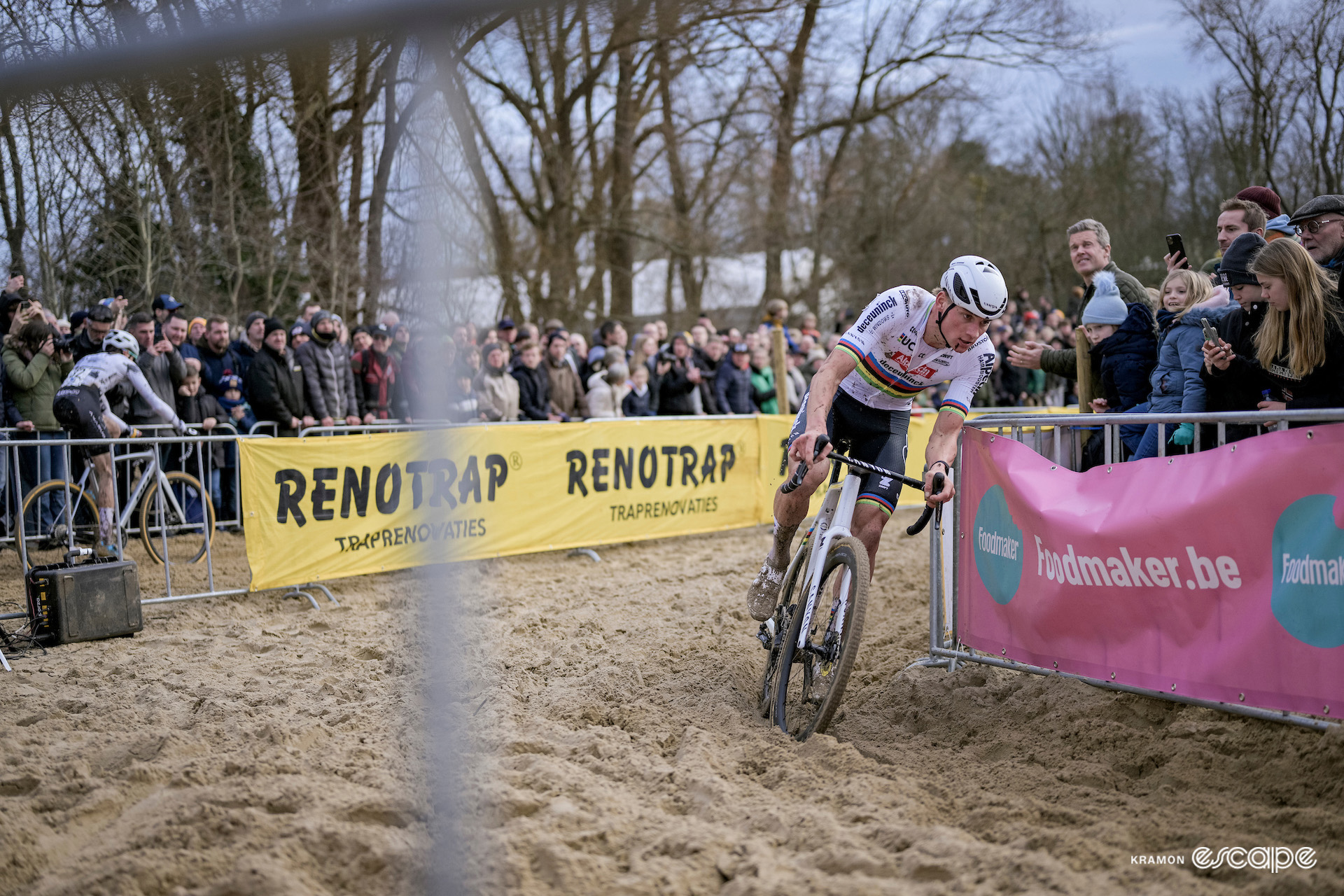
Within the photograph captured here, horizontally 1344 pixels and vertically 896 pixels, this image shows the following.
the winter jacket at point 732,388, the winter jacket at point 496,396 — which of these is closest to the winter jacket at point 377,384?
the winter jacket at point 496,396

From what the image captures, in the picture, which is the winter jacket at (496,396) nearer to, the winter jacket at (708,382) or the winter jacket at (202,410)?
the winter jacket at (202,410)

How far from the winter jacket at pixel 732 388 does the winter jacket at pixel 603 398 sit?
1544 mm

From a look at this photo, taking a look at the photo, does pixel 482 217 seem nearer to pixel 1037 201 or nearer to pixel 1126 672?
pixel 1126 672

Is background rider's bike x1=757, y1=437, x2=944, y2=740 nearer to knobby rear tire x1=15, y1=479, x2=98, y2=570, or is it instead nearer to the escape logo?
the escape logo

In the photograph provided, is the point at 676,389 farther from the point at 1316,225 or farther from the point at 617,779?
the point at 617,779

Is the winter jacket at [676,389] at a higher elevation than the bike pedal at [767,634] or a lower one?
higher

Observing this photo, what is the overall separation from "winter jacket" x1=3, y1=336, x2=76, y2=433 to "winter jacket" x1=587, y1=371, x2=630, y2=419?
523 centimetres

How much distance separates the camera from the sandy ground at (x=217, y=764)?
9.60 ft

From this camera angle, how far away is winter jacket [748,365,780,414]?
12984mm

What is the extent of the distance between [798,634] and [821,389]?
115 cm

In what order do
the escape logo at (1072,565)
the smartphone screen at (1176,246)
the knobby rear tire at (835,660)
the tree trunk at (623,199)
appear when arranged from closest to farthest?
the escape logo at (1072,565)
the knobby rear tire at (835,660)
the smartphone screen at (1176,246)
the tree trunk at (623,199)

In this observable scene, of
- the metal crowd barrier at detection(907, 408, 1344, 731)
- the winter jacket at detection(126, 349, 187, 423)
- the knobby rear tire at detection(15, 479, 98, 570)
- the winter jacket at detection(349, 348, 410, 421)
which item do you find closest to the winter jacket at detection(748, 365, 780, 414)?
the winter jacket at detection(349, 348, 410, 421)

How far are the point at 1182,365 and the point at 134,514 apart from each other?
8529 mm

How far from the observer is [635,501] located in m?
10.0
